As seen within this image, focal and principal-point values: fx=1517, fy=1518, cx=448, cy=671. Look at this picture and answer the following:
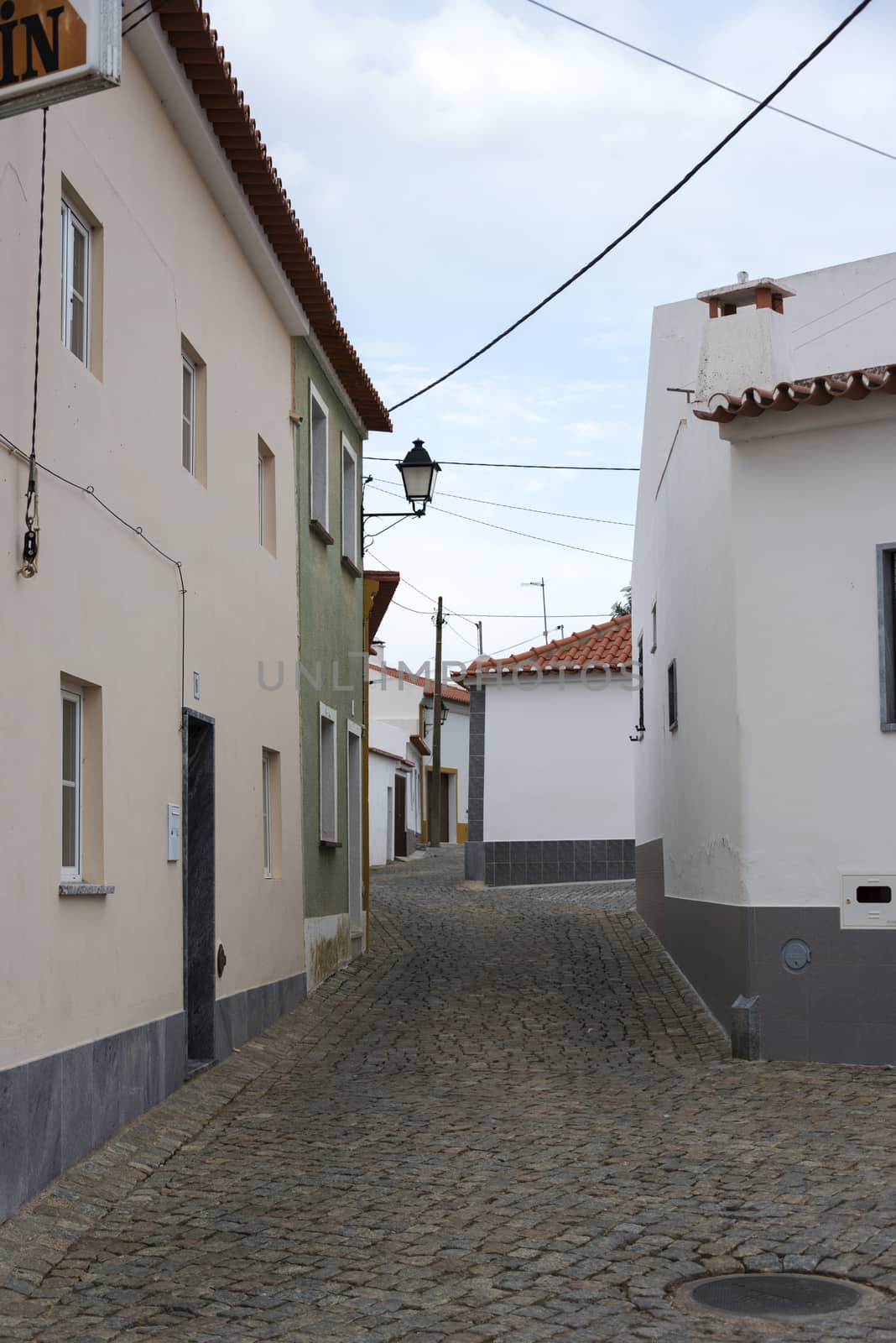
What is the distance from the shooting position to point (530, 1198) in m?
6.62

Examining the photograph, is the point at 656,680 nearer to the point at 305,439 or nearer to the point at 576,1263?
the point at 305,439

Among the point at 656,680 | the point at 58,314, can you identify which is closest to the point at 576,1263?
the point at 58,314

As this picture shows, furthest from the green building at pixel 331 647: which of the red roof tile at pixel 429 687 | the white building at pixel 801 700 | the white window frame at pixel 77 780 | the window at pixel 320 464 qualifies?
the red roof tile at pixel 429 687

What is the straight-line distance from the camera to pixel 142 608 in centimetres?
859

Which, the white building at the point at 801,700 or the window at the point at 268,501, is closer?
the white building at the point at 801,700

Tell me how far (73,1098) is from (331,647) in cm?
854

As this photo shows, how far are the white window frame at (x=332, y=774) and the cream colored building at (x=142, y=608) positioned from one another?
5.45 ft

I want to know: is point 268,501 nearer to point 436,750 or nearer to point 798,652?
point 798,652

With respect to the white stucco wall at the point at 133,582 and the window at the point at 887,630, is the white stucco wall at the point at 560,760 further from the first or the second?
the window at the point at 887,630

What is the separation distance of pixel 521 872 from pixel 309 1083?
15.3 metres

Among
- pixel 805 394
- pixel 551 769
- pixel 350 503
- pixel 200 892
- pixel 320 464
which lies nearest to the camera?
pixel 805 394

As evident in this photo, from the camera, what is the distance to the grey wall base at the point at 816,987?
9.79 m

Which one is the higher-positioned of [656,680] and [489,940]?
[656,680]

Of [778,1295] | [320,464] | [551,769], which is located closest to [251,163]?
[320,464]
